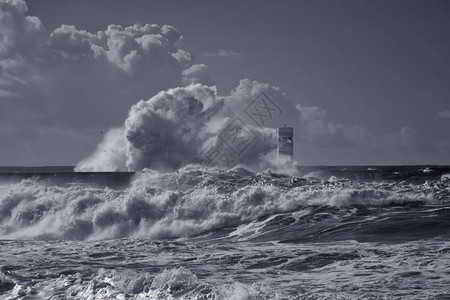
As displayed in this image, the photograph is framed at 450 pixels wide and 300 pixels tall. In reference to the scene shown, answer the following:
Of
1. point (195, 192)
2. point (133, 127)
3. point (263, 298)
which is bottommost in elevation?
point (263, 298)

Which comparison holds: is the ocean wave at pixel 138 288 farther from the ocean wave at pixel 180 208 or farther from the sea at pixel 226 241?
the ocean wave at pixel 180 208

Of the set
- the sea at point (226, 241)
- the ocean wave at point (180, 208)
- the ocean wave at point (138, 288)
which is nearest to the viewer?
the ocean wave at point (138, 288)

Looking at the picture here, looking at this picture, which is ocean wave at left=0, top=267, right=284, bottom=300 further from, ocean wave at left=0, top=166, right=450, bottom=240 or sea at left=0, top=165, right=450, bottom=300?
ocean wave at left=0, top=166, right=450, bottom=240

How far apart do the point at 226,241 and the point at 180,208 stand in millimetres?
5885

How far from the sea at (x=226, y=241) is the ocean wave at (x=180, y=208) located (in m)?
0.06

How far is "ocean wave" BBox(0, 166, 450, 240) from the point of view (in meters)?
21.9

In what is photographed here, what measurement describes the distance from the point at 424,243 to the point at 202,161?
146ft

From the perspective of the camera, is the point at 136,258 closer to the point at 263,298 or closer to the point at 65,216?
the point at 263,298

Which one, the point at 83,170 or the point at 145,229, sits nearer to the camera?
the point at 145,229

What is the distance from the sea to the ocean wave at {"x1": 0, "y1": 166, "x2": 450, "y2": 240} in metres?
0.06

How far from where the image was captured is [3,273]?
11531 millimetres

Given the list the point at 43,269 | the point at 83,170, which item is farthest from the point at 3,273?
the point at 83,170

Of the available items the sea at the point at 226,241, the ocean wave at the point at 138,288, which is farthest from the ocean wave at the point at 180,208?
the ocean wave at the point at 138,288

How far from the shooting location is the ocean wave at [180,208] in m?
21.9
